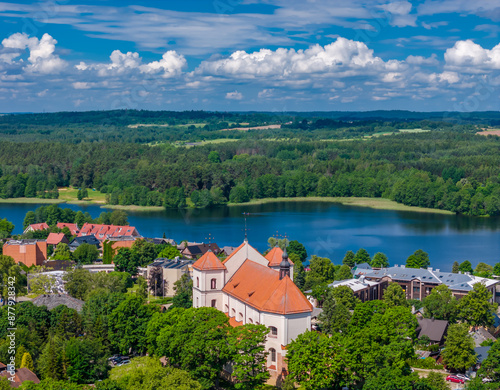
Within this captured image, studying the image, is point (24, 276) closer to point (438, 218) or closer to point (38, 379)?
point (38, 379)

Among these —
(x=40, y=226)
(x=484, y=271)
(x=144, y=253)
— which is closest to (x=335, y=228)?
(x=484, y=271)

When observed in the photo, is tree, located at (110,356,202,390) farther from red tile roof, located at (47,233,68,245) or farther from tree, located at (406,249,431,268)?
red tile roof, located at (47,233,68,245)

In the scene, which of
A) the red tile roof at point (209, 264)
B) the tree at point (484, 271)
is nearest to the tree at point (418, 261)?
the tree at point (484, 271)

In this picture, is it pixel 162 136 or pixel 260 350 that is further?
pixel 162 136

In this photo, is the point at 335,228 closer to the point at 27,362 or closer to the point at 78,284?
the point at 78,284

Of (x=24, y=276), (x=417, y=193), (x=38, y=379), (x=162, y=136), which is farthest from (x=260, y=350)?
(x=162, y=136)

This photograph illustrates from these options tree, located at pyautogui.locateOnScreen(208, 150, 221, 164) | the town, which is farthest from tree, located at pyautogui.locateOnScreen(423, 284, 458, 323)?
tree, located at pyautogui.locateOnScreen(208, 150, 221, 164)
